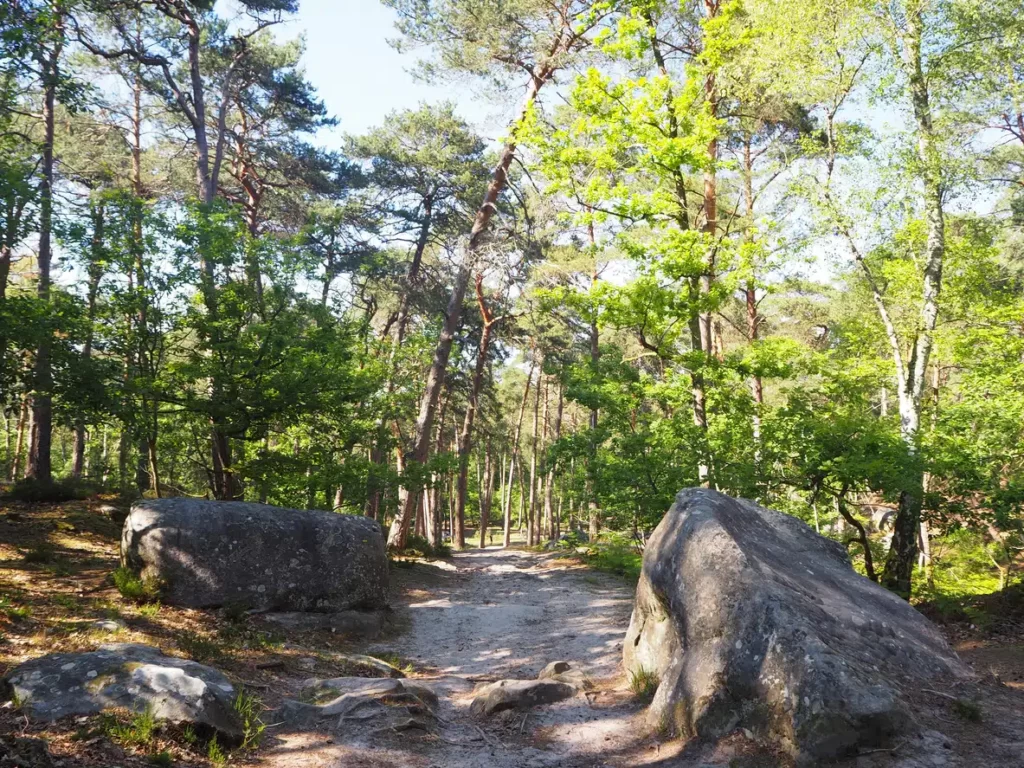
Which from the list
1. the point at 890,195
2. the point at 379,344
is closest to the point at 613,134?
the point at 890,195

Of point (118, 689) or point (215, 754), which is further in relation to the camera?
point (118, 689)

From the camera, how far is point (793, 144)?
16016 mm

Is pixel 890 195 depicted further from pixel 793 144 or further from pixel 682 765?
pixel 682 765

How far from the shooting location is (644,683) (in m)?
6.64

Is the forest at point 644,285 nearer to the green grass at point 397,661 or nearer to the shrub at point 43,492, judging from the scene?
the shrub at point 43,492

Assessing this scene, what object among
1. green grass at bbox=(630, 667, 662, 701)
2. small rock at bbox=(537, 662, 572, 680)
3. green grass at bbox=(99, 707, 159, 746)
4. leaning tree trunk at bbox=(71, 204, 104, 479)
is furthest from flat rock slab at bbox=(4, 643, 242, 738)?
leaning tree trunk at bbox=(71, 204, 104, 479)

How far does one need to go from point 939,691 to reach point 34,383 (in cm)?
1128

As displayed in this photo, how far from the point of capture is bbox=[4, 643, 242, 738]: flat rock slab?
455 cm

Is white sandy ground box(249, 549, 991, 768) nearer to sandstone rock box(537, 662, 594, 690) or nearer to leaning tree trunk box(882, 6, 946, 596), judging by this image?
sandstone rock box(537, 662, 594, 690)

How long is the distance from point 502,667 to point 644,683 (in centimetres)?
255

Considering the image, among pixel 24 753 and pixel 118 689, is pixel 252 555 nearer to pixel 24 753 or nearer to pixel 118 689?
pixel 118 689

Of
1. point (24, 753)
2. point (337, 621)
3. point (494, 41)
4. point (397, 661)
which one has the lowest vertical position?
point (397, 661)

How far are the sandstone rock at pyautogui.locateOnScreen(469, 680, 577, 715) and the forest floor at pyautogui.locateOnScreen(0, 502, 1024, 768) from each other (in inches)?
4.5

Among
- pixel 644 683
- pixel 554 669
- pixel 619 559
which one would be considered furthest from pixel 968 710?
pixel 619 559
